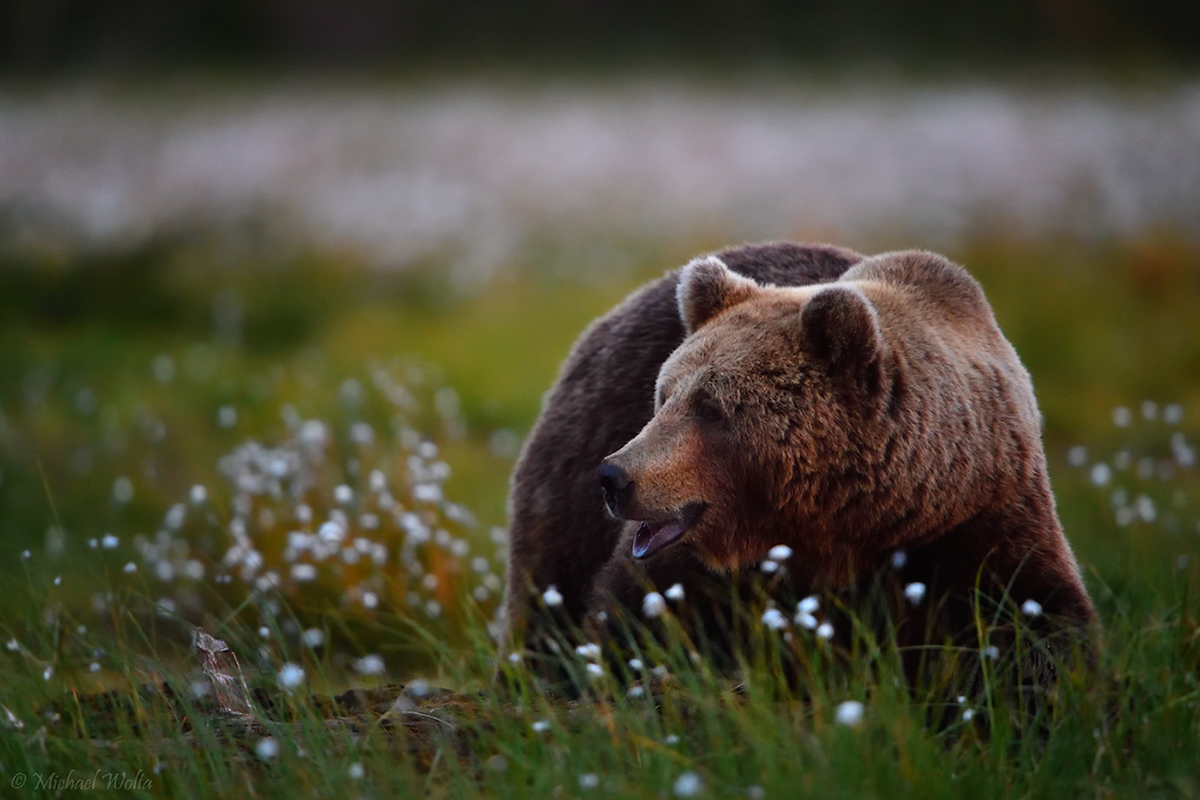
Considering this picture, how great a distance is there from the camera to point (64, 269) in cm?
1108

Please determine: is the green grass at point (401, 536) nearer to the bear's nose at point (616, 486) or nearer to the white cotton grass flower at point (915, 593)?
the white cotton grass flower at point (915, 593)

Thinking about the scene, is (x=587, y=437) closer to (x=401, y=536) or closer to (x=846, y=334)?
(x=846, y=334)

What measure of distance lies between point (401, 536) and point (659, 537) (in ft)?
8.69

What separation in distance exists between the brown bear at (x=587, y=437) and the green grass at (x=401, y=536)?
0.50 m

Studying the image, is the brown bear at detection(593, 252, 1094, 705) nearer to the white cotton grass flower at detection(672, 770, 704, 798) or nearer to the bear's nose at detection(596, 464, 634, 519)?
the bear's nose at detection(596, 464, 634, 519)

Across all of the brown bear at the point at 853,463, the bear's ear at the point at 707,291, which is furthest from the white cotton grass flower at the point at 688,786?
the bear's ear at the point at 707,291

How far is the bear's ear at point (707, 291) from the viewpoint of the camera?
12.4 ft

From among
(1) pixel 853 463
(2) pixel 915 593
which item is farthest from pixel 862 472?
(2) pixel 915 593

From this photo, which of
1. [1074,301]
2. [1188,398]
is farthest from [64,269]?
[1188,398]

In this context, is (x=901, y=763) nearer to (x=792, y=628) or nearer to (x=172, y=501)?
(x=792, y=628)

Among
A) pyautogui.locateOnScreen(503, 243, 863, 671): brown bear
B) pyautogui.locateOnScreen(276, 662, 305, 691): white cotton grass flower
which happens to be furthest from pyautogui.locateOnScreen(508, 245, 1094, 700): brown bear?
pyautogui.locateOnScreen(276, 662, 305, 691): white cotton grass flower

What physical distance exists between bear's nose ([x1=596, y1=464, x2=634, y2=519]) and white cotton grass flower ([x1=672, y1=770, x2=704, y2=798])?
81 cm

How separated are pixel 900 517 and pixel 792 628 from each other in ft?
1.53

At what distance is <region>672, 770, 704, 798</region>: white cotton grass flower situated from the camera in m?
2.22
